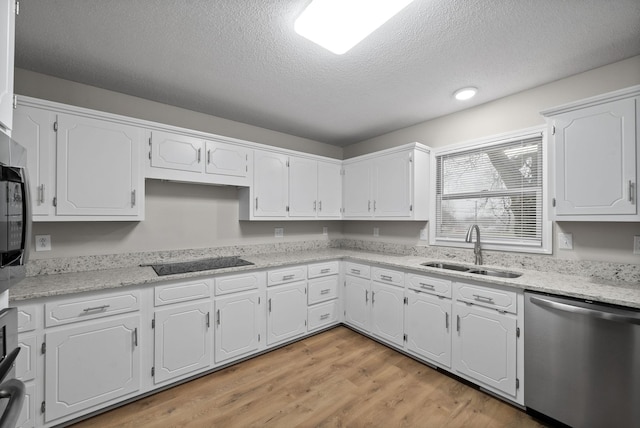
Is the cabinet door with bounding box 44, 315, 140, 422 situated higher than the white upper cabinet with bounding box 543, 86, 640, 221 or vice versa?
the white upper cabinet with bounding box 543, 86, 640, 221

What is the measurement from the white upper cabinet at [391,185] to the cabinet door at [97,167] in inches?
93.6

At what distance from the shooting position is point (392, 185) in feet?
10.2

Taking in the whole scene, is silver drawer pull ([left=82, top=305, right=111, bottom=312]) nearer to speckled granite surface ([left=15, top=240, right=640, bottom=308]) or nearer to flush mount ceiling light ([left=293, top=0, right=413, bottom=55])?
speckled granite surface ([left=15, top=240, right=640, bottom=308])

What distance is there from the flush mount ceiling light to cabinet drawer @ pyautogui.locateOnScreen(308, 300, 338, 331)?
8.27ft

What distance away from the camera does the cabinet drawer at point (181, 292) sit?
2021 mm

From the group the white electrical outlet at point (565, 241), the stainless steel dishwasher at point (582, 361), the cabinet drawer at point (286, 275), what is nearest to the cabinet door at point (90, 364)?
the cabinet drawer at point (286, 275)

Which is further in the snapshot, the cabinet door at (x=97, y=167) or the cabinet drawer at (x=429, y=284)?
the cabinet drawer at (x=429, y=284)

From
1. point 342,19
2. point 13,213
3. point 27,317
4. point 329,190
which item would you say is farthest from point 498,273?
point 27,317

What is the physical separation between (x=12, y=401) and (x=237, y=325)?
170cm

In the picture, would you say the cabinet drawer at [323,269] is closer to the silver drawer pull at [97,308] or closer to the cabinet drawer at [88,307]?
the cabinet drawer at [88,307]

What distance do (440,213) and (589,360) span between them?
1.70 meters

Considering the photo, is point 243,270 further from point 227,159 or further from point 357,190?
point 357,190

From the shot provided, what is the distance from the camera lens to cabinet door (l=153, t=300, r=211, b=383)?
2025 mm

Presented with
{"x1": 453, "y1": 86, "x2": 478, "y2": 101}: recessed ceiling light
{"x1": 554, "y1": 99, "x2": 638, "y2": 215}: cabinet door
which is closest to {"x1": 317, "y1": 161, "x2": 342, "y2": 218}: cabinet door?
{"x1": 453, "y1": 86, "x2": 478, "y2": 101}: recessed ceiling light
